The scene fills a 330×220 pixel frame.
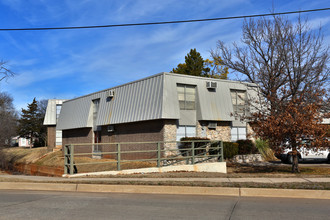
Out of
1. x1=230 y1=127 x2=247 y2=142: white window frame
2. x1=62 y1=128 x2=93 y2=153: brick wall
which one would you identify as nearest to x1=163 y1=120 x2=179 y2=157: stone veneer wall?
x1=230 y1=127 x2=247 y2=142: white window frame

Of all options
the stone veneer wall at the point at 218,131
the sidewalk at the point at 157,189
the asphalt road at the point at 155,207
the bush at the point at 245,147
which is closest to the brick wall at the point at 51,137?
the stone veneer wall at the point at 218,131

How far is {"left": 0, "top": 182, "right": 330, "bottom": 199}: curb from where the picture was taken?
29.0 feet

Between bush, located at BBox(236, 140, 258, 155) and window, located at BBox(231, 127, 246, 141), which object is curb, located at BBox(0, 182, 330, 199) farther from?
window, located at BBox(231, 127, 246, 141)

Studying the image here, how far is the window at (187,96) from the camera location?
72.1 ft

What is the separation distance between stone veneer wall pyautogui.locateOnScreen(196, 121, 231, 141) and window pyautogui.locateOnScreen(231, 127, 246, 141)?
0.47 m

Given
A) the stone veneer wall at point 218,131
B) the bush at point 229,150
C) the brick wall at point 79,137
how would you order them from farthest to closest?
the brick wall at point 79,137, the stone veneer wall at point 218,131, the bush at point 229,150

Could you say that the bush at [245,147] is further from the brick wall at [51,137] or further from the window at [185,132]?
the brick wall at [51,137]

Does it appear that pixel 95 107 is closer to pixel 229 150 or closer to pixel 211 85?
pixel 211 85

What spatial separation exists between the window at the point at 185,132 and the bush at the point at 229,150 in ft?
7.25

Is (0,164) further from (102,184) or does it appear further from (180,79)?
(102,184)

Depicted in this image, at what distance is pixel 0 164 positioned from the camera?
2834cm

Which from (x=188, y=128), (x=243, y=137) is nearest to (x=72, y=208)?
(x=188, y=128)

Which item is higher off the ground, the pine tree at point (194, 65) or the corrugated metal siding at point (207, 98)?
the pine tree at point (194, 65)

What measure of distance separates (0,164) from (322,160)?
24.8 m
